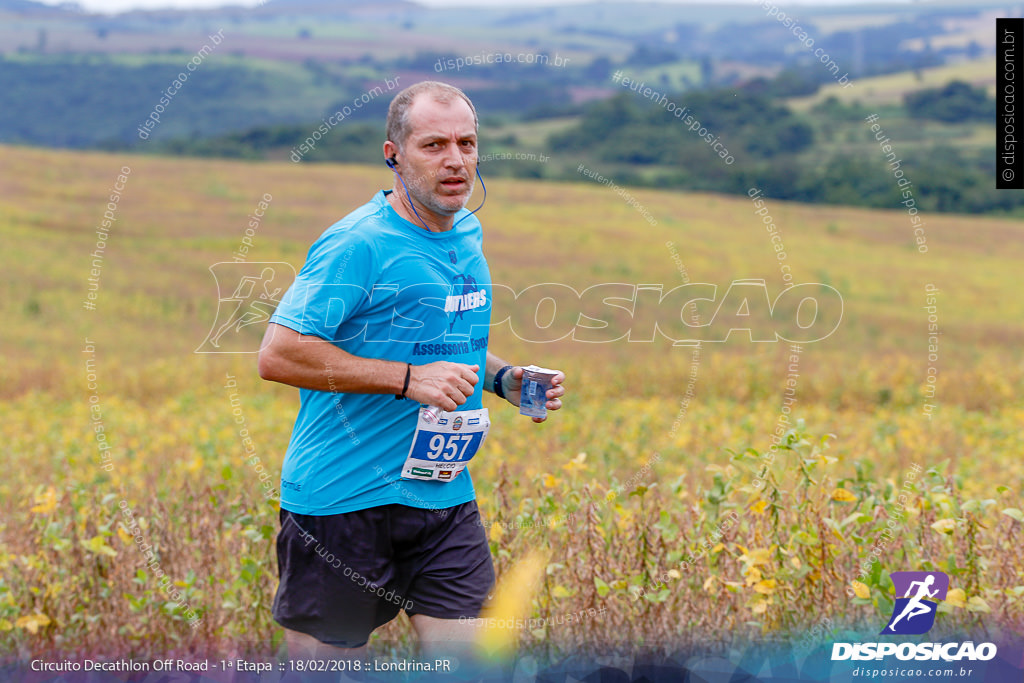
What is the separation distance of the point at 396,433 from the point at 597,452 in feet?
16.1

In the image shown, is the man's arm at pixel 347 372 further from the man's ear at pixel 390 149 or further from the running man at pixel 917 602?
the running man at pixel 917 602

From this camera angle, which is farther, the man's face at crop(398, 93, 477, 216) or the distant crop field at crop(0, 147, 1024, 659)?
the distant crop field at crop(0, 147, 1024, 659)

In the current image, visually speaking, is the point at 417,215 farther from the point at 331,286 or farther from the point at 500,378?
the point at 500,378

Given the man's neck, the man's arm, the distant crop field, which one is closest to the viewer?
the man's arm

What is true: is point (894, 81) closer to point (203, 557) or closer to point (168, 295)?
point (168, 295)

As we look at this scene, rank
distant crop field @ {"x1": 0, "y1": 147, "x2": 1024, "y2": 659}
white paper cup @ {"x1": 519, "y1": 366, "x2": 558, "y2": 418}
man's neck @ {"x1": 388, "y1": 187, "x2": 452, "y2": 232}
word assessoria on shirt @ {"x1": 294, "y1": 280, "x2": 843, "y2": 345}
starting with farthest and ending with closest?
word assessoria on shirt @ {"x1": 294, "y1": 280, "x2": 843, "y2": 345}, distant crop field @ {"x1": 0, "y1": 147, "x2": 1024, "y2": 659}, white paper cup @ {"x1": 519, "y1": 366, "x2": 558, "y2": 418}, man's neck @ {"x1": 388, "y1": 187, "x2": 452, "y2": 232}

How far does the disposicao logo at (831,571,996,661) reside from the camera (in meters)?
3.09

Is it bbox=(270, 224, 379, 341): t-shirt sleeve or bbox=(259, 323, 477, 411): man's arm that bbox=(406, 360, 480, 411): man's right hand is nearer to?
bbox=(259, 323, 477, 411): man's arm

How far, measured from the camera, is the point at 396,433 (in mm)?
3102

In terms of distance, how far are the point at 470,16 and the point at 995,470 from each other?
202357 millimetres

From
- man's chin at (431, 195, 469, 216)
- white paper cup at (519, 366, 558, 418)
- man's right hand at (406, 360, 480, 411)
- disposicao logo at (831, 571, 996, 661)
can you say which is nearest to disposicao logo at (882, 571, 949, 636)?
disposicao logo at (831, 571, 996, 661)

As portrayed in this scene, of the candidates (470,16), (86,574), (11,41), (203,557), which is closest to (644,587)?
(203,557)

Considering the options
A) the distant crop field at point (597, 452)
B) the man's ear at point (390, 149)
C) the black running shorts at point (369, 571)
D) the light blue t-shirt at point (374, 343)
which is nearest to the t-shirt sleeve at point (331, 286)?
the light blue t-shirt at point (374, 343)

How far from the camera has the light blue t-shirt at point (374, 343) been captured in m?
2.97
